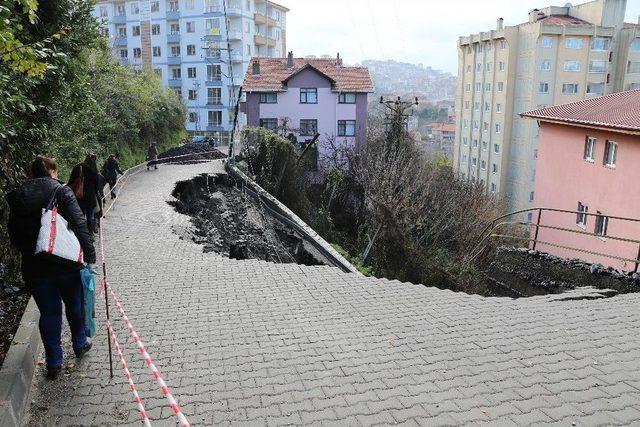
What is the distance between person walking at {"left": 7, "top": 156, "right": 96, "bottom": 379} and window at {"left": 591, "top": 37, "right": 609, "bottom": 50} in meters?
58.2

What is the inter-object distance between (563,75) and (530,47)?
4.37m

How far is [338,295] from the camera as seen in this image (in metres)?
8.02

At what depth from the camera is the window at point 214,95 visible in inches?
2682

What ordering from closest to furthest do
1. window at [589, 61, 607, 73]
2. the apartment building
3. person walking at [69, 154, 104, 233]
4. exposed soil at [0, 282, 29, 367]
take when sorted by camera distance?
exposed soil at [0, 282, 29, 367] < person walking at [69, 154, 104, 233] < window at [589, 61, 607, 73] < the apartment building

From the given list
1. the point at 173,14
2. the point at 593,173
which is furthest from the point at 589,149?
the point at 173,14

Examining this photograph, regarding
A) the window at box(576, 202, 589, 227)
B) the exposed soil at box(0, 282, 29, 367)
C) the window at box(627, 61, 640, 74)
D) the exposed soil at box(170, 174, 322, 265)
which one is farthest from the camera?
the window at box(627, 61, 640, 74)

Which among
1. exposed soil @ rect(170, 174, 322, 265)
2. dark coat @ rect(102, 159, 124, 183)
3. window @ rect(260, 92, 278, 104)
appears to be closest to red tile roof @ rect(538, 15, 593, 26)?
window @ rect(260, 92, 278, 104)

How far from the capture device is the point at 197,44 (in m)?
68.4

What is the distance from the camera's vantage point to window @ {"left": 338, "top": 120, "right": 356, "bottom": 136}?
4038cm

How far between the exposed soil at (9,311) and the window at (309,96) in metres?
34.3

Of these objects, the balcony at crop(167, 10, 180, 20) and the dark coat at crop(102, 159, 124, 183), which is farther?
the balcony at crop(167, 10, 180, 20)

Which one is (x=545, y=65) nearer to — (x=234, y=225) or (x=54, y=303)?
(x=234, y=225)

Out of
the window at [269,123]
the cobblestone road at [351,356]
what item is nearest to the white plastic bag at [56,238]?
the cobblestone road at [351,356]

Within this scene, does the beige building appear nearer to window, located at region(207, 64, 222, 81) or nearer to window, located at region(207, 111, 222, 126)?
window, located at region(207, 64, 222, 81)
